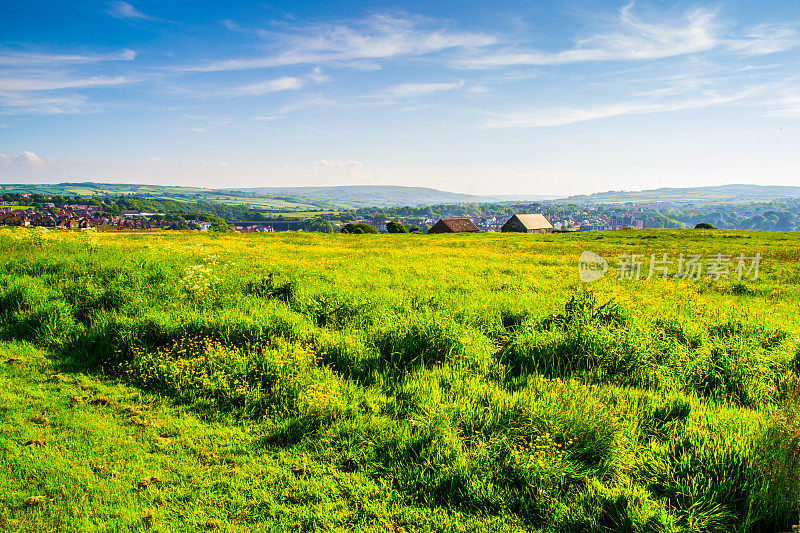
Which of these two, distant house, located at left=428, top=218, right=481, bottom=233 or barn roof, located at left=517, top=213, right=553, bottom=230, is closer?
distant house, located at left=428, top=218, right=481, bottom=233

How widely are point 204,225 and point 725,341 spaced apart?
487ft

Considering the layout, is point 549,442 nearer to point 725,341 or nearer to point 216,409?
point 216,409

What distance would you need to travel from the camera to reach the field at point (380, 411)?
397 cm

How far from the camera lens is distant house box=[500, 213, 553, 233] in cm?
8944

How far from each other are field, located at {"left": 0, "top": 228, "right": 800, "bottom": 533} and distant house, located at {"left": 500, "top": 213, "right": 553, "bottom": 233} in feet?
268

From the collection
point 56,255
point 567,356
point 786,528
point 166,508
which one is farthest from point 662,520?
point 56,255

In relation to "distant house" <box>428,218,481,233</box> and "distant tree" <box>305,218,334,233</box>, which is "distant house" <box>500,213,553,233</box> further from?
"distant tree" <box>305,218,334,233</box>

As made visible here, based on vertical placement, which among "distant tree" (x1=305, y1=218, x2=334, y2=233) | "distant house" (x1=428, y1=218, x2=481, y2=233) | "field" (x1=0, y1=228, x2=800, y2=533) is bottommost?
"field" (x1=0, y1=228, x2=800, y2=533)

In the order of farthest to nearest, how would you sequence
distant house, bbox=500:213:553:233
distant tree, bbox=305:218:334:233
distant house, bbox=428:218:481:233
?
distant tree, bbox=305:218:334:233 < distant house, bbox=500:213:553:233 < distant house, bbox=428:218:481:233

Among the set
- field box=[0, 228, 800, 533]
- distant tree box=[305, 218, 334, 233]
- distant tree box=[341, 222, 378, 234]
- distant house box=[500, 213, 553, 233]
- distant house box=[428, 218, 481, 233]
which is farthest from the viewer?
distant tree box=[305, 218, 334, 233]

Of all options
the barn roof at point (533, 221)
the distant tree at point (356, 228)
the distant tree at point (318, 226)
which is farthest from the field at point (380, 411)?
the distant tree at point (318, 226)

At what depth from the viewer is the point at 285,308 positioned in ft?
→ 29.2

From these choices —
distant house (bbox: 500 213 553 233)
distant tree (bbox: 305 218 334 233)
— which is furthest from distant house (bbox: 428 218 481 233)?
distant tree (bbox: 305 218 334 233)

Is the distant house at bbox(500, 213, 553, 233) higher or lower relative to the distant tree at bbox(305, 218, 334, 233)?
higher
